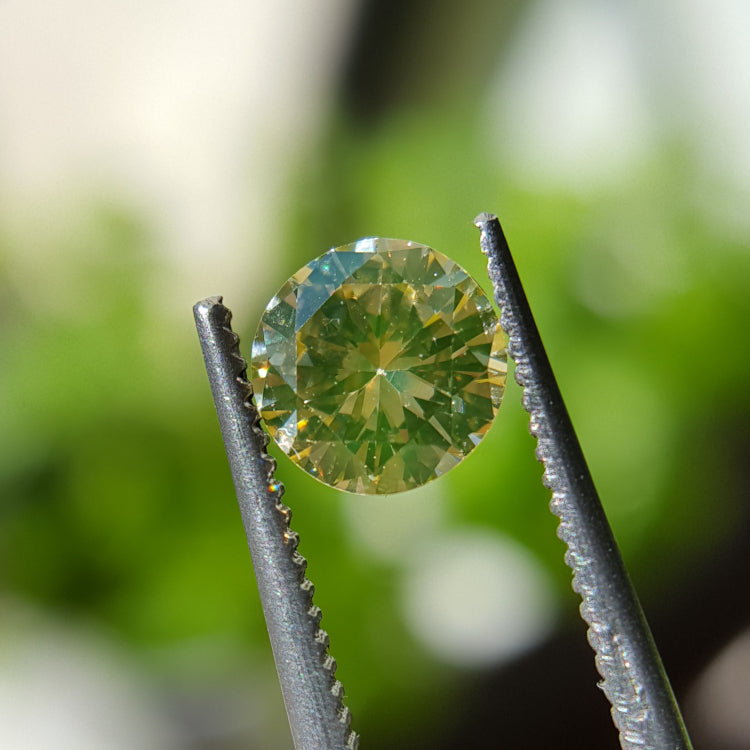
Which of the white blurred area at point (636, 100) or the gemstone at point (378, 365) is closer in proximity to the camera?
the gemstone at point (378, 365)

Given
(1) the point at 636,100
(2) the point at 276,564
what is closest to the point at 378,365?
(2) the point at 276,564

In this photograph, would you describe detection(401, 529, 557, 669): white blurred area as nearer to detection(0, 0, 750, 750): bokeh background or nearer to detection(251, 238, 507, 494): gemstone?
detection(0, 0, 750, 750): bokeh background

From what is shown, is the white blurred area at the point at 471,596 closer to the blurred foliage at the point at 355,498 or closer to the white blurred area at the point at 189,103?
the blurred foliage at the point at 355,498

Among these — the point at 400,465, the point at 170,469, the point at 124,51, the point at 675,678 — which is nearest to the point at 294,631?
the point at 400,465

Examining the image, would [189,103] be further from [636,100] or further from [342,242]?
[636,100]

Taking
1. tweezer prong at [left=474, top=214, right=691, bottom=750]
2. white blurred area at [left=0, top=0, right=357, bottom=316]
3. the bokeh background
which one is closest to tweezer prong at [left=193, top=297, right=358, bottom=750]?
tweezer prong at [left=474, top=214, right=691, bottom=750]

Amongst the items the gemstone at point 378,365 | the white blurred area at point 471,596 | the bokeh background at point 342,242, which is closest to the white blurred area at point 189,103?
the bokeh background at point 342,242
